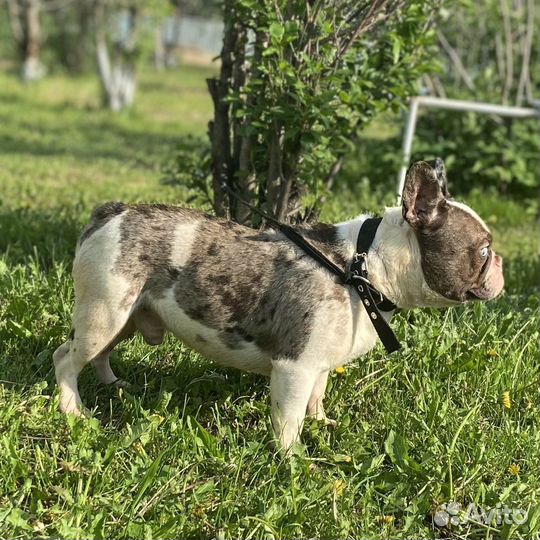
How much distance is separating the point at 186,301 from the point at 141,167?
721cm

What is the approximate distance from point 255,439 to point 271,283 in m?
0.73

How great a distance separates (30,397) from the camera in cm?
358

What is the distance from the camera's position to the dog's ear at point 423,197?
124 inches

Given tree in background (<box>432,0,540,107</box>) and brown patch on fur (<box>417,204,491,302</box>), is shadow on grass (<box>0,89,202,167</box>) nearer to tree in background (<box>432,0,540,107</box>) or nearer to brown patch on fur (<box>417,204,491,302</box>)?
tree in background (<box>432,0,540,107</box>)

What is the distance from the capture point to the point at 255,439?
352 cm

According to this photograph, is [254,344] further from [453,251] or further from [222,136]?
[222,136]

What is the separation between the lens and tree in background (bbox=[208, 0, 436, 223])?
4.35m

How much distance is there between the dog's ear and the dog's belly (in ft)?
2.90

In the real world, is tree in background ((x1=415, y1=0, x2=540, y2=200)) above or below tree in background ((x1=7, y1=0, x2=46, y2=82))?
above

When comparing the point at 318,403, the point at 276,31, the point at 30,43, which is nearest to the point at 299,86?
the point at 276,31

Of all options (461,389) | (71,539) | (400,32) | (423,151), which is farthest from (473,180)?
(71,539)

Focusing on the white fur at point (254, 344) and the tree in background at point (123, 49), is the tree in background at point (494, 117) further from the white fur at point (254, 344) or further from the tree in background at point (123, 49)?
the tree in background at point (123, 49)

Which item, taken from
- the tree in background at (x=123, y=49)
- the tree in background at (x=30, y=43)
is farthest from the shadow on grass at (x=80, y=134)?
the tree in background at (x=30, y=43)

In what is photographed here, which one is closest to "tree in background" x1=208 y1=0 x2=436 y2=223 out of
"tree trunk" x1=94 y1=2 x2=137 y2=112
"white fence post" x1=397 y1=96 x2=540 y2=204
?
"white fence post" x1=397 y1=96 x2=540 y2=204
